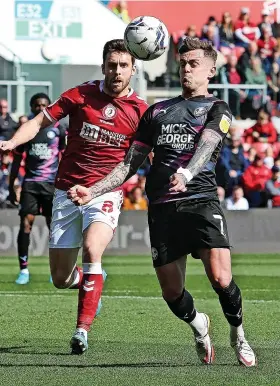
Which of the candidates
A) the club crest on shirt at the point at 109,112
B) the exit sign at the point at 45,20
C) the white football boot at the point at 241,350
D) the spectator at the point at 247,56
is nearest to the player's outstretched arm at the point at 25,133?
the club crest on shirt at the point at 109,112

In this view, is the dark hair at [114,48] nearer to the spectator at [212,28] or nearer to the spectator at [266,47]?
the spectator at [212,28]

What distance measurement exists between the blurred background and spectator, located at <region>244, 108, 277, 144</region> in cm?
2

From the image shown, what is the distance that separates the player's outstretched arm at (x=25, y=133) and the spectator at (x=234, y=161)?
14.0 meters

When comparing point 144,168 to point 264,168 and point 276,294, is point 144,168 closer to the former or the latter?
point 264,168

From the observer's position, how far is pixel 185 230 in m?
7.66

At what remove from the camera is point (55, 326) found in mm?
10500

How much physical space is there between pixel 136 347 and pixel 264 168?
587 inches

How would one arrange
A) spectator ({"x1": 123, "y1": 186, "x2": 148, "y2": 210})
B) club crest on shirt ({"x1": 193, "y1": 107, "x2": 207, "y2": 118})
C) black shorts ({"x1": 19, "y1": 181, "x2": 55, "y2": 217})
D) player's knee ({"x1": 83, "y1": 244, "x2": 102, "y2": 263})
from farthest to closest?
spectator ({"x1": 123, "y1": 186, "x2": 148, "y2": 210}) → black shorts ({"x1": 19, "y1": 181, "x2": 55, "y2": 217}) → player's knee ({"x1": 83, "y1": 244, "x2": 102, "y2": 263}) → club crest on shirt ({"x1": 193, "y1": 107, "x2": 207, "y2": 118})

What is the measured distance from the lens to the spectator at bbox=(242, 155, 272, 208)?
23.2 metres

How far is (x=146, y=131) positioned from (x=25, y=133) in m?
1.32

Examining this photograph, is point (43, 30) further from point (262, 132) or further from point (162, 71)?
point (262, 132)

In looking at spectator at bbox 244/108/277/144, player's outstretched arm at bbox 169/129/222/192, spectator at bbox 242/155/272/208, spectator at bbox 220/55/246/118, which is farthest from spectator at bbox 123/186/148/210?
player's outstretched arm at bbox 169/129/222/192

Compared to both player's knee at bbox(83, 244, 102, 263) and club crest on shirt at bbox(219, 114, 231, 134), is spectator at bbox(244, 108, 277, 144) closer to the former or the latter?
player's knee at bbox(83, 244, 102, 263)

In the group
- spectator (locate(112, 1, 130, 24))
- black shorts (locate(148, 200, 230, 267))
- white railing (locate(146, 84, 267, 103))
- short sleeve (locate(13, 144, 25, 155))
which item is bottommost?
white railing (locate(146, 84, 267, 103))
